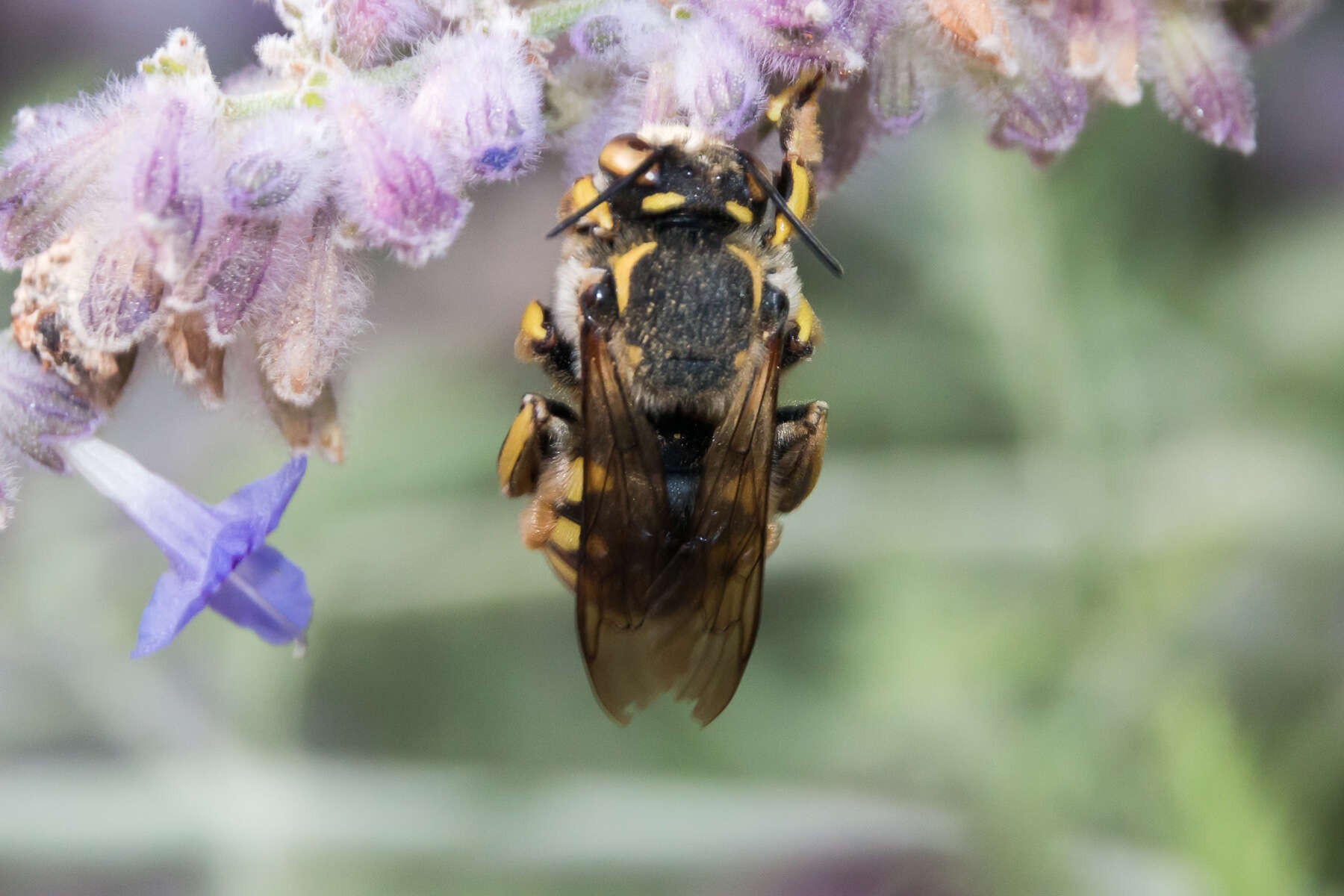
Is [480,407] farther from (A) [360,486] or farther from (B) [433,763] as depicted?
(B) [433,763]

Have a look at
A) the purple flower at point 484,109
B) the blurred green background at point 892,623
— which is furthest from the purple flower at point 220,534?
the blurred green background at point 892,623

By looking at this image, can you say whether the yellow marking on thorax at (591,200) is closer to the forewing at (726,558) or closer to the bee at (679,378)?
the bee at (679,378)

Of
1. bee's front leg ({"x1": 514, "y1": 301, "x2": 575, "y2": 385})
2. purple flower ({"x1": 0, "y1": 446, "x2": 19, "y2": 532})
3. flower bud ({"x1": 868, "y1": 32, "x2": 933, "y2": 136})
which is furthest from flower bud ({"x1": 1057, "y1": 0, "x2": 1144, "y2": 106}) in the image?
purple flower ({"x1": 0, "y1": 446, "x2": 19, "y2": 532})

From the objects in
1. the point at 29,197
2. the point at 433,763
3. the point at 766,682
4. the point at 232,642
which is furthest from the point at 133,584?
the point at 29,197

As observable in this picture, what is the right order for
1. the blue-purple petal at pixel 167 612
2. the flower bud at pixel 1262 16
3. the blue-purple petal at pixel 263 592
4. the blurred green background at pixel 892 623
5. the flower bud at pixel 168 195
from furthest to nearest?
the blurred green background at pixel 892 623, the flower bud at pixel 1262 16, the blue-purple petal at pixel 263 592, the blue-purple petal at pixel 167 612, the flower bud at pixel 168 195

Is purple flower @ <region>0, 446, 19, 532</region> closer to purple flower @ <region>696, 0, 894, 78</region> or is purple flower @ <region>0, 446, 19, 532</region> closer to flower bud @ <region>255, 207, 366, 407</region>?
flower bud @ <region>255, 207, 366, 407</region>

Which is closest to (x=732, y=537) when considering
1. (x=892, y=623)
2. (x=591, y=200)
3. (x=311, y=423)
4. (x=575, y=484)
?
(x=575, y=484)
